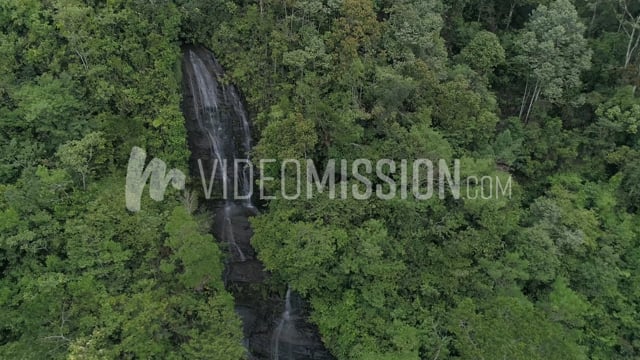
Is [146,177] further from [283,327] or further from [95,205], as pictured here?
[283,327]

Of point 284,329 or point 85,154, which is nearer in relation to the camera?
point 85,154

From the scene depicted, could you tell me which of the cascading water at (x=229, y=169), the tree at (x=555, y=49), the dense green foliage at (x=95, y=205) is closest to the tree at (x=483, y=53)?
the tree at (x=555, y=49)

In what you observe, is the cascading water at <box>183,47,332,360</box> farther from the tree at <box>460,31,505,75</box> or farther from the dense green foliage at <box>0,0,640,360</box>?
the tree at <box>460,31,505,75</box>

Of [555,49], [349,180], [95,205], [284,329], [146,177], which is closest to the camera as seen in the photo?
[95,205]

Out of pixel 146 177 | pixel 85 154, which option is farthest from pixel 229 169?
pixel 85 154

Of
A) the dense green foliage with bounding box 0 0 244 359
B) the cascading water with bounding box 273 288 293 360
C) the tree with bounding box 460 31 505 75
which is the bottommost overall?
the cascading water with bounding box 273 288 293 360

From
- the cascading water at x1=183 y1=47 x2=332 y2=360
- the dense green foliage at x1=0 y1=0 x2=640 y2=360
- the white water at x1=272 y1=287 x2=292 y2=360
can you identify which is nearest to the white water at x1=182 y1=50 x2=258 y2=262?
the cascading water at x1=183 y1=47 x2=332 y2=360
